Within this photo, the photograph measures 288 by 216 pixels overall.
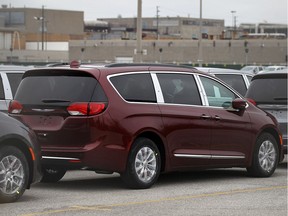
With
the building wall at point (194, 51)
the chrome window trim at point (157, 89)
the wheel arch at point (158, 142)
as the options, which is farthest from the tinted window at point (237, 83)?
the building wall at point (194, 51)

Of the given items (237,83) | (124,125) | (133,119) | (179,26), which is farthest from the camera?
(179,26)

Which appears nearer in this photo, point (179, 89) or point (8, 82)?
point (179, 89)

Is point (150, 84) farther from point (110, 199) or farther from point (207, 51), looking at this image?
point (207, 51)

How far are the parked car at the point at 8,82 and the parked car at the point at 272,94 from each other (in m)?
4.28

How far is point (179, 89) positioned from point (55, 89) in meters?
1.98

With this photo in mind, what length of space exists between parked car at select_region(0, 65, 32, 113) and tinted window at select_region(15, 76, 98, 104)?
8.71 feet

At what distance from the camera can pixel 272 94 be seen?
1545cm

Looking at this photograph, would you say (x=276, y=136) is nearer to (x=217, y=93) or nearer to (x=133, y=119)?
(x=217, y=93)

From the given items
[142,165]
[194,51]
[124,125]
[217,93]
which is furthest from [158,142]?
[194,51]

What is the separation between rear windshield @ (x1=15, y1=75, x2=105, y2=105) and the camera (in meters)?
11.2

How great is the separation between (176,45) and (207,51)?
517 centimetres

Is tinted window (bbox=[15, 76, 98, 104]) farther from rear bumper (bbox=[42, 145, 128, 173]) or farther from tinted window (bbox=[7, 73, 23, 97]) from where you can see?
tinted window (bbox=[7, 73, 23, 97])

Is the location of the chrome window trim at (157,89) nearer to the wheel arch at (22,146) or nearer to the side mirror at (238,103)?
the side mirror at (238,103)

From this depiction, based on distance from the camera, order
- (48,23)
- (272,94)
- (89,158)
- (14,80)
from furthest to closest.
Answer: (48,23) → (272,94) → (14,80) → (89,158)
